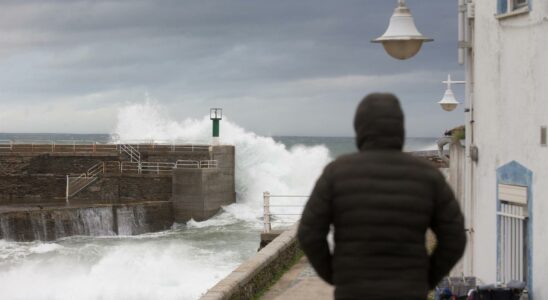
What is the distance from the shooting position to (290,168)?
4925cm

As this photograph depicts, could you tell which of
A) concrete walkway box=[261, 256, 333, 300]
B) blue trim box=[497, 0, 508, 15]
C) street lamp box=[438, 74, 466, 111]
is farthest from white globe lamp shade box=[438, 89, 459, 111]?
blue trim box=[497, 0, 508, 15]

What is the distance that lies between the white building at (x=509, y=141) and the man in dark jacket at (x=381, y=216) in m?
4.70

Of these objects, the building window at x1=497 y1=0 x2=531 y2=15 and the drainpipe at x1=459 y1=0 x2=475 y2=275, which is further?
the drainpipe at x1=459 y1=0 x2=475 y2=275

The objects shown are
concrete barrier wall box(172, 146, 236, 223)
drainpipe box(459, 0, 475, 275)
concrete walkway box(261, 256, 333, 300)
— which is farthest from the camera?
concrete barrier wall box(172, 146, 236, 223)

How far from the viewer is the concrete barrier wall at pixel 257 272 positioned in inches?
370

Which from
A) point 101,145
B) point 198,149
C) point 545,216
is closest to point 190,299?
point 545,216

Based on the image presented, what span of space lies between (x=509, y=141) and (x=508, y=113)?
264 millimetres

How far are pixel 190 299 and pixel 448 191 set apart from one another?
1524cm

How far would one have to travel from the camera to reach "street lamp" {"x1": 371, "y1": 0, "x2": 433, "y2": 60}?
7586 mm

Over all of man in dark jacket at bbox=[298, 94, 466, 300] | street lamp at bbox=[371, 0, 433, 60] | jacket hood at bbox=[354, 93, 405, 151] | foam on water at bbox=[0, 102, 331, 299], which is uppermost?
street lamp at bbox=[371, 0, 433, 60]

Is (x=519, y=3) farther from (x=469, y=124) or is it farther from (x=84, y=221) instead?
(x=84, y=221)

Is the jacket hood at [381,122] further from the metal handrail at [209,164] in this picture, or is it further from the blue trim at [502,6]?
the metal handrail at [209,164]

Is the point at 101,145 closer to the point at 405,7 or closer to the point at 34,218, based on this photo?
the point at 34,218

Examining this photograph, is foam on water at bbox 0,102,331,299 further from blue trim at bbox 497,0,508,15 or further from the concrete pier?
blue trim at bbox 497,0,508,15
